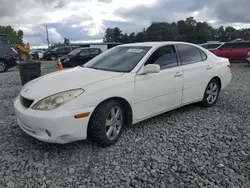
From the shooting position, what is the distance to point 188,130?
11.9ft

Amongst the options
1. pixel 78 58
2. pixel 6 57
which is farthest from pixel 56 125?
pixel 78 58

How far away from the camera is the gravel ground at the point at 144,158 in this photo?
2.39 metres

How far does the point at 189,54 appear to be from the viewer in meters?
4.38

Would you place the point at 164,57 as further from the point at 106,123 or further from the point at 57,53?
the point at 57,53

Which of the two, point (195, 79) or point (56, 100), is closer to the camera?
point (56, 100)

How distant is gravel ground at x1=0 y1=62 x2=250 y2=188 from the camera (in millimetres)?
2389

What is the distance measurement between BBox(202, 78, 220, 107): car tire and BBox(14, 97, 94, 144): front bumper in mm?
2814

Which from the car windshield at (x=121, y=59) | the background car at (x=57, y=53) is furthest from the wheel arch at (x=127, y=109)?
the background car at (x=57, y=53)

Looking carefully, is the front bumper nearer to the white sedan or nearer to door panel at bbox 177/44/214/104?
the white sedan

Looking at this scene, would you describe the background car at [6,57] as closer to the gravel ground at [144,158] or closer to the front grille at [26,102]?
the gravel ground at [144,158]

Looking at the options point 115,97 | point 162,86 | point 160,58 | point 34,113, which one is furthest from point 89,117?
point 160,58

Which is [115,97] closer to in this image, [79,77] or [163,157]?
[79,77]

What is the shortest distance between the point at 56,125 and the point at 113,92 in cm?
85

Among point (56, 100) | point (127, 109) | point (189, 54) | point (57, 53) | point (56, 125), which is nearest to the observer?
point (56, 125)
